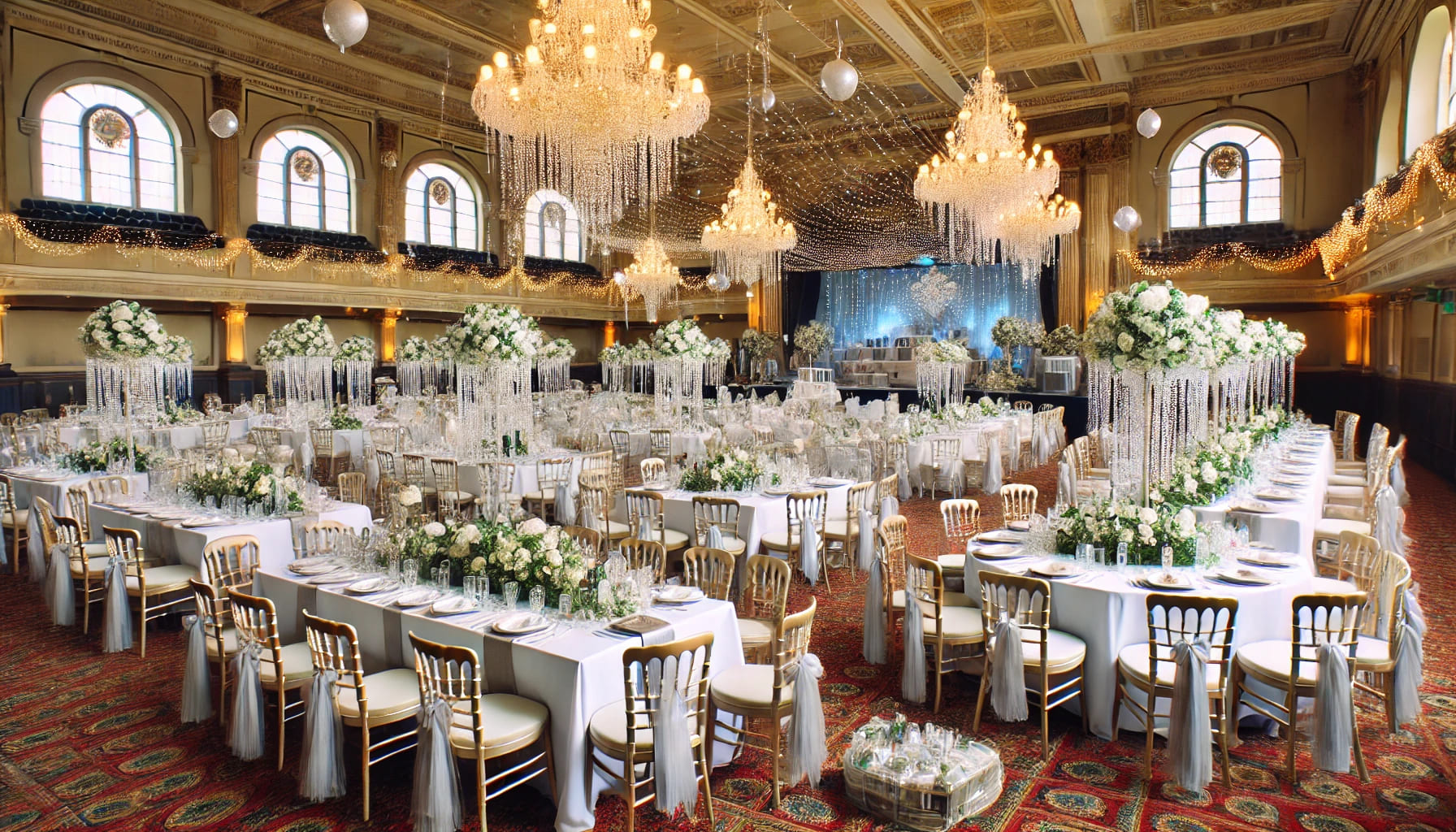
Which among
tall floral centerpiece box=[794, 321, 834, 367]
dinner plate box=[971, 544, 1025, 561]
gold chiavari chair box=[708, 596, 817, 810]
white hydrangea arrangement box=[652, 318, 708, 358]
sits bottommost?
gold chiavari chair box=[708, 596, 817, 810]

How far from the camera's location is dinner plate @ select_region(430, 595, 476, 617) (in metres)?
4.07

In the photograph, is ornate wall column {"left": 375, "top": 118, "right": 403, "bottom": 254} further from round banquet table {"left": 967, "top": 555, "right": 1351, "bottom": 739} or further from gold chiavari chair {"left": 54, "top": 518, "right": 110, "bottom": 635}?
round banquet table {"left": 967, "top": 555, "right": 1351, "bottom": 739}

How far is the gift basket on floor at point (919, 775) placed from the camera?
3479 mm

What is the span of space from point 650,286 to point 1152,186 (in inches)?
420

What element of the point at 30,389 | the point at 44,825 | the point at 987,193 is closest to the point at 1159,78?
the point at 987,193

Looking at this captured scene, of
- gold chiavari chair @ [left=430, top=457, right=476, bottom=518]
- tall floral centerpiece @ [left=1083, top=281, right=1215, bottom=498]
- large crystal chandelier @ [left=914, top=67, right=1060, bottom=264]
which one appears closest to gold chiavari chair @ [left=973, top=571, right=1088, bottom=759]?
tall floral centerpiece @ [left=1083, top=281, right=1215, bottom=498]

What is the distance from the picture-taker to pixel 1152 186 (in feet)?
60.3

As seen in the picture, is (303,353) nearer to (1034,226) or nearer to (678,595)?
(678,595)

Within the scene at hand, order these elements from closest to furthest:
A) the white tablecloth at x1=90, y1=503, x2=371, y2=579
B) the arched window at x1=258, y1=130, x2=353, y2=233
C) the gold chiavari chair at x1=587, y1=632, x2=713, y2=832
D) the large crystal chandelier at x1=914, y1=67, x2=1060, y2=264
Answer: the gold chiavari chair at x1=587, y1=632, x2=713, y2=832
the white tablecloth at x1=90, y1=503, x2=371, y2=579
the large crystal chandelier at x1=914, y1=67, x2=1060, y2=264
the arched window at x1=258, y1=130, x2=353, y2=233

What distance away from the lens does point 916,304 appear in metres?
24.8

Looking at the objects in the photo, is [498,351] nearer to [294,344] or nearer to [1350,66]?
[294,344]

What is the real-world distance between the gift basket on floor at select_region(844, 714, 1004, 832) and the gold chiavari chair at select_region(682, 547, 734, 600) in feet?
3.79

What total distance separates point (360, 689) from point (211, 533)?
10.3ft

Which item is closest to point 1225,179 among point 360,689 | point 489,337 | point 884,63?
point 884,63
